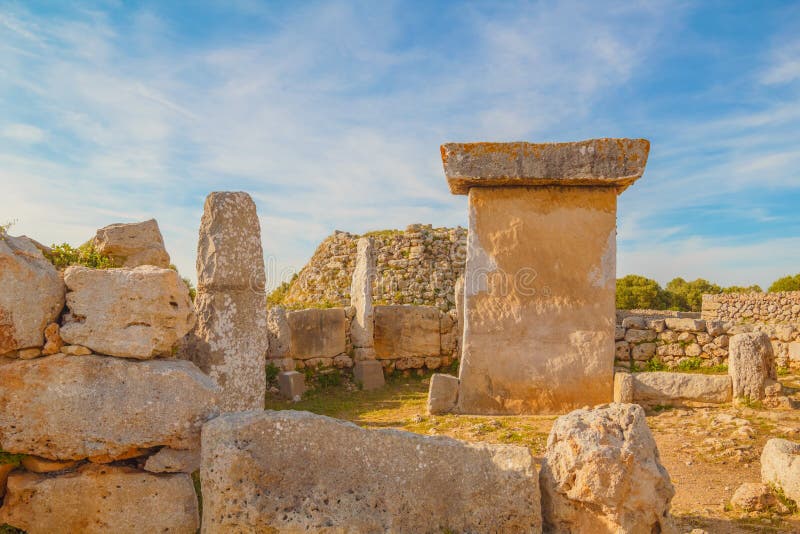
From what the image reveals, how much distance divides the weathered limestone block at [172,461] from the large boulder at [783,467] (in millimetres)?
→ 4374

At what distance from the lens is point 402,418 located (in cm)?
809

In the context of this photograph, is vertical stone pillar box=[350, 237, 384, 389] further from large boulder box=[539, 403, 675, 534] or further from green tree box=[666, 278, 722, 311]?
green tree box=[666, 278, 722, 311]

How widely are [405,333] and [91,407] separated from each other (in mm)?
8531

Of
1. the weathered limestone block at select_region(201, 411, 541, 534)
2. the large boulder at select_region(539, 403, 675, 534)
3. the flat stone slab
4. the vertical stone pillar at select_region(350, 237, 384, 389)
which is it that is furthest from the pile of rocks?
the vertical stone pillar at select_region(350, 237, 384, 389)

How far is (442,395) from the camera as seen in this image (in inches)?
311

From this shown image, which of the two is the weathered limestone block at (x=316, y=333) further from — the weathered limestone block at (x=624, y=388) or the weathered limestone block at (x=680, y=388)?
the weathered limestone block at (x=680, y=388)

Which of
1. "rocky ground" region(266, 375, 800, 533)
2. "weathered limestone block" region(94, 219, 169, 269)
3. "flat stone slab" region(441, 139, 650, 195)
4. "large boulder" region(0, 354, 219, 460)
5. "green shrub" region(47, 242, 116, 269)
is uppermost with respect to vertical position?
"flat stone slab" region(441, 139, 650, 195)

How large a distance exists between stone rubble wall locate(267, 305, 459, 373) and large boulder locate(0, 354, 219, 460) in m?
6.87

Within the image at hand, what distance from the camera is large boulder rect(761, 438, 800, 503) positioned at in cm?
A: 471

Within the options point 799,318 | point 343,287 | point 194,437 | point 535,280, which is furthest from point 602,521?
point 799,318

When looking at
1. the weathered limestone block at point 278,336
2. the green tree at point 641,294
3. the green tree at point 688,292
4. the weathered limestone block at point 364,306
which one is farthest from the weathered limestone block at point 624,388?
the green tree at point 688,292

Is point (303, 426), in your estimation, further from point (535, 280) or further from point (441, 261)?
point (441, 261)

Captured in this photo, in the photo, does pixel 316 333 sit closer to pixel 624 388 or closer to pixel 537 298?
pixel 537 298

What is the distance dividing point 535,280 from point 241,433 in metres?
5.25
